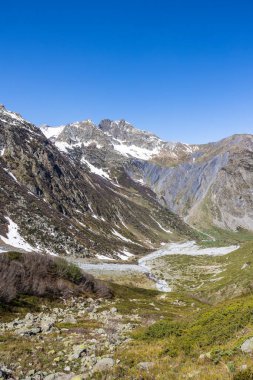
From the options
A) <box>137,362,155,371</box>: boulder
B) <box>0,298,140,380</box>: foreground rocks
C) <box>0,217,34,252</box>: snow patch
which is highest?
<box>137,362,155,371</box>: boulder

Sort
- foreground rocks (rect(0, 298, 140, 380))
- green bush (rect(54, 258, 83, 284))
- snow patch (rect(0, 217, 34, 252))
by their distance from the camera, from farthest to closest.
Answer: snow patch (rect(0, 217, 34, 252)) → green bush (rect(54, 258, 83, 284)) → foreground rocks (rect(0, 298, 140, 380))

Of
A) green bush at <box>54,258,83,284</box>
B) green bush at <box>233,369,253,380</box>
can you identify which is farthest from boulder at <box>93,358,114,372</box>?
green bush at <box>54,258,83,284</box>

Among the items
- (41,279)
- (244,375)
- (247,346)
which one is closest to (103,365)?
(247,346)

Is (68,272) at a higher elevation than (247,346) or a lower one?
lower

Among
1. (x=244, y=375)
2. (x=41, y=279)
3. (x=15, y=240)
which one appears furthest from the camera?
(x=15, y=240)

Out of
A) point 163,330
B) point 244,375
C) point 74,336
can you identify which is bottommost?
point 74,336

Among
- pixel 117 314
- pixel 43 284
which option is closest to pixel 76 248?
pixel 43 284

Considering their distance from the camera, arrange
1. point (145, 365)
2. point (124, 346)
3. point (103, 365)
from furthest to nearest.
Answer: point (124, 346) → point (103, 365) → point (145, 365)

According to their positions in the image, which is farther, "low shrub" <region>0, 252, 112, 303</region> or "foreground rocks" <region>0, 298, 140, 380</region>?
"low shrub" <region>0, 252, 112, 303</region>

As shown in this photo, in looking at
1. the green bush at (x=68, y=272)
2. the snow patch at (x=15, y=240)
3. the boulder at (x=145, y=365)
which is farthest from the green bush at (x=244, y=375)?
the snow patch at (x=15, y=240)

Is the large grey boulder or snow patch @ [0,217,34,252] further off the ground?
the large grey boulder

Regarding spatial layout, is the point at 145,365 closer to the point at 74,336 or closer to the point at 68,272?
the point at 74,336

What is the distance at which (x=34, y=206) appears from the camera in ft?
611

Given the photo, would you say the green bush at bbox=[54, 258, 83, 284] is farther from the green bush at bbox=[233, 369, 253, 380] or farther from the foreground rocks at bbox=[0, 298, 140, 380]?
the green bush at bbox=[233, 369, 253, 380]
